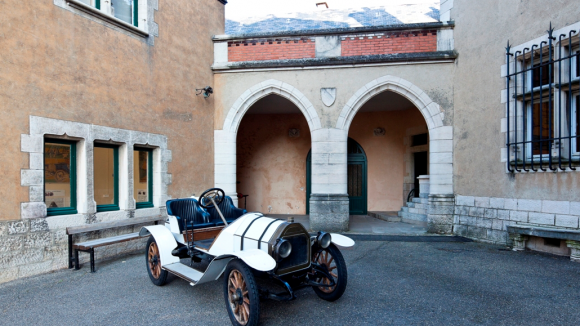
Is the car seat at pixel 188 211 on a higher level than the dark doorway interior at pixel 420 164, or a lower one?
lower

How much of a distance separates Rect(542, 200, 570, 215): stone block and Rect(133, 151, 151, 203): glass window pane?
6.52 meters

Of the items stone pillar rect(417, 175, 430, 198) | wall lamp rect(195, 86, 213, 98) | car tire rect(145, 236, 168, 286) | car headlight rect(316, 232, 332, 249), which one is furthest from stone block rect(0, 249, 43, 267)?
stone pillar rect(417, 175, 430, 198)

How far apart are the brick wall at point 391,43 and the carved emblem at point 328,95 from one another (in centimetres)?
80

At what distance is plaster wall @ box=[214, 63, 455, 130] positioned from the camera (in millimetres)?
7117

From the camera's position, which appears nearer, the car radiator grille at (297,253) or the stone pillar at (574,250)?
the car radiator grille at (297,253)

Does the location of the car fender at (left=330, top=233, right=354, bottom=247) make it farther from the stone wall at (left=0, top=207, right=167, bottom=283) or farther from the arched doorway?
the arched doorway

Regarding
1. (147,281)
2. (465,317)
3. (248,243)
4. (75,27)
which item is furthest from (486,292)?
(75,27)

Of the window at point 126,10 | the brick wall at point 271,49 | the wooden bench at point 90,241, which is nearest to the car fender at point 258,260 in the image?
the wooden bench at point 90,241

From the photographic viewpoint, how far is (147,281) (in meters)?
4.35

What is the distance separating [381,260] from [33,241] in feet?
15.3

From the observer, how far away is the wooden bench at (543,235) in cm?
497

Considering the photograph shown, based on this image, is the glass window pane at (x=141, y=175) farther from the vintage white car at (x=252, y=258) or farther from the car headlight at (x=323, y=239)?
the car headlight at (x=323, y=239)

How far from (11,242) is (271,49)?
222 inches

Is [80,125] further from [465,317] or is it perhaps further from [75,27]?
[465,317]
